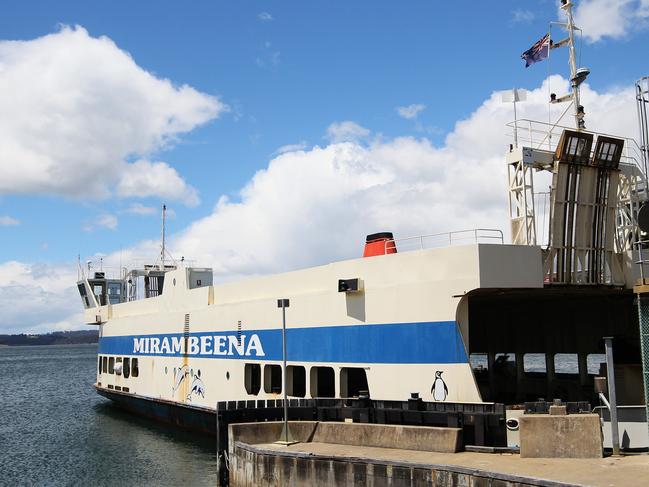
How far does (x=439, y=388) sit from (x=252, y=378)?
986 cm

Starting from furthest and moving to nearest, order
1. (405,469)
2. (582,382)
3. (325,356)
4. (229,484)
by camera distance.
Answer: (582,382) < (325,356) < (229,484) < (405,469)

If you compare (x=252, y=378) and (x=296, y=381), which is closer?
(x=296, y=381)

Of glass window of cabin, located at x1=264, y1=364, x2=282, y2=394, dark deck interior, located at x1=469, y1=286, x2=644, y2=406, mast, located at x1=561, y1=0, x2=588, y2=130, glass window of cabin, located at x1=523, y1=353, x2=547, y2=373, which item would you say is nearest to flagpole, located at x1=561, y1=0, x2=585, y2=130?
mast, located at x1=561, y1=0, x2=588, y2=130

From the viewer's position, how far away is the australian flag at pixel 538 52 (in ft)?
71.6

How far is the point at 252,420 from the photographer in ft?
60.7

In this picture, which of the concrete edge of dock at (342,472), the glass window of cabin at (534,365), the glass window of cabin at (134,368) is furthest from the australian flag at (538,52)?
the glass window of cabin at (534,365)

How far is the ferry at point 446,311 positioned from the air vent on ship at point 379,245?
0.04 m

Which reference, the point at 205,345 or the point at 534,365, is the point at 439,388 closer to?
the point at 205,345

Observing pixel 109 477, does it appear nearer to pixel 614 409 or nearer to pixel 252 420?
pixel 252 420

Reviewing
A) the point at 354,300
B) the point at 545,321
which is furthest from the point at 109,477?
the point at 545,321

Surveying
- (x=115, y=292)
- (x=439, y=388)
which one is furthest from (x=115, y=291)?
(x=439, y=388)

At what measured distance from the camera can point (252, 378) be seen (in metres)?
25.5

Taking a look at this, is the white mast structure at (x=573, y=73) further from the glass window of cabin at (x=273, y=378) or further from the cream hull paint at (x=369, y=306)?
the glass window of cabin at (x=273, y=378)

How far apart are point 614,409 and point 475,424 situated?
120 inches
